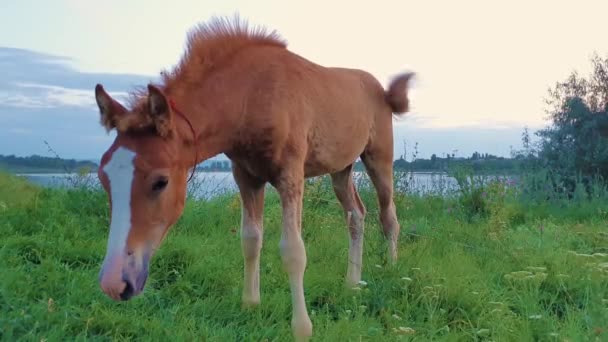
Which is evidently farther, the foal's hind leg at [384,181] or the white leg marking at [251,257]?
the foal's hind leg at [384,181]

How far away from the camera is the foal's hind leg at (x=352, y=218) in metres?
4.98

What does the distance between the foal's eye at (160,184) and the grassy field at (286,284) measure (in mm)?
958

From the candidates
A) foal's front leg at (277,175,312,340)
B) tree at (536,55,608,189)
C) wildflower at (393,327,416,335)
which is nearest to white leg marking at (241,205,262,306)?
foal's front leg at (277,175,312,340)

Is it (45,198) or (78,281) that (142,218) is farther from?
Result: (45,198)

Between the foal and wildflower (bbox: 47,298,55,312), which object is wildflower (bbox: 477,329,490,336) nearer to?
the foal

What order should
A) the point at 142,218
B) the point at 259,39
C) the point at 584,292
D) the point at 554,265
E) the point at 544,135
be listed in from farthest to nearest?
the point at 544,135 → the point at 554,265 → the point at 584,292 → the point at 259,39 → the point at 142,218

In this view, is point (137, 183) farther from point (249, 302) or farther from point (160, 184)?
point (249, 302)

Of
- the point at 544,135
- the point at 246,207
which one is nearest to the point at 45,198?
the point at 246,207

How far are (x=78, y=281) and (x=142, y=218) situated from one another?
156 centimetres

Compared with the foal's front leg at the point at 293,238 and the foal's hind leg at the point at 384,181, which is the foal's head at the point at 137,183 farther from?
the foal's hind leg at the point at 384,181

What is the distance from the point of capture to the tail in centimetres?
568

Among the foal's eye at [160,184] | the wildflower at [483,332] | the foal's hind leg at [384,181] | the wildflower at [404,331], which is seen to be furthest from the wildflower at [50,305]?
the foal's hind leg at [384,181]

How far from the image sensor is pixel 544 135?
18391 millimetres

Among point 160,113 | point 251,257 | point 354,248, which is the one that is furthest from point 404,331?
point 160,113
